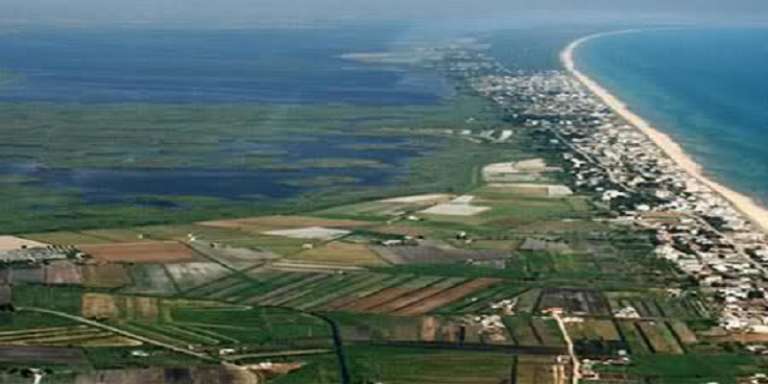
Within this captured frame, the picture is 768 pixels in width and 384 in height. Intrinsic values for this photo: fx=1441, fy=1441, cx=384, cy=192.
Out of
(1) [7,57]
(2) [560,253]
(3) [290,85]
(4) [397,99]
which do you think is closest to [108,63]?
(1) [7,57]

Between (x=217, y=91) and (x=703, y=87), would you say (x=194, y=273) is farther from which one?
(x=703, y=87)

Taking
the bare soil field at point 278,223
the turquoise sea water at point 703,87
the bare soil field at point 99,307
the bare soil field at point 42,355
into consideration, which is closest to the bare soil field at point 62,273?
the bare soil field at point 99,307

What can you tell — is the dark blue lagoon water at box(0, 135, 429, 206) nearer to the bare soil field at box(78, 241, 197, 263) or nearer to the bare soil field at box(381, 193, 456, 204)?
the bare soil field at box(381, 193, 456, 204)

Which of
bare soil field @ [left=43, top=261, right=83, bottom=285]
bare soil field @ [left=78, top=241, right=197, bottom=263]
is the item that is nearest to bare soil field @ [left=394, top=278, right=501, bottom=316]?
bare soil field @ [left=78, top=241, right=197, bottom=263]

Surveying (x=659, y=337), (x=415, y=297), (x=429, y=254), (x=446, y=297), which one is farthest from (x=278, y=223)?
(x=659, y=337)

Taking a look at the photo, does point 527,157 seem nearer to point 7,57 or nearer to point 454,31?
point 7,57

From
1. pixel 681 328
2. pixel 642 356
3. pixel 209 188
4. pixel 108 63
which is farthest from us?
pixel 108 63
